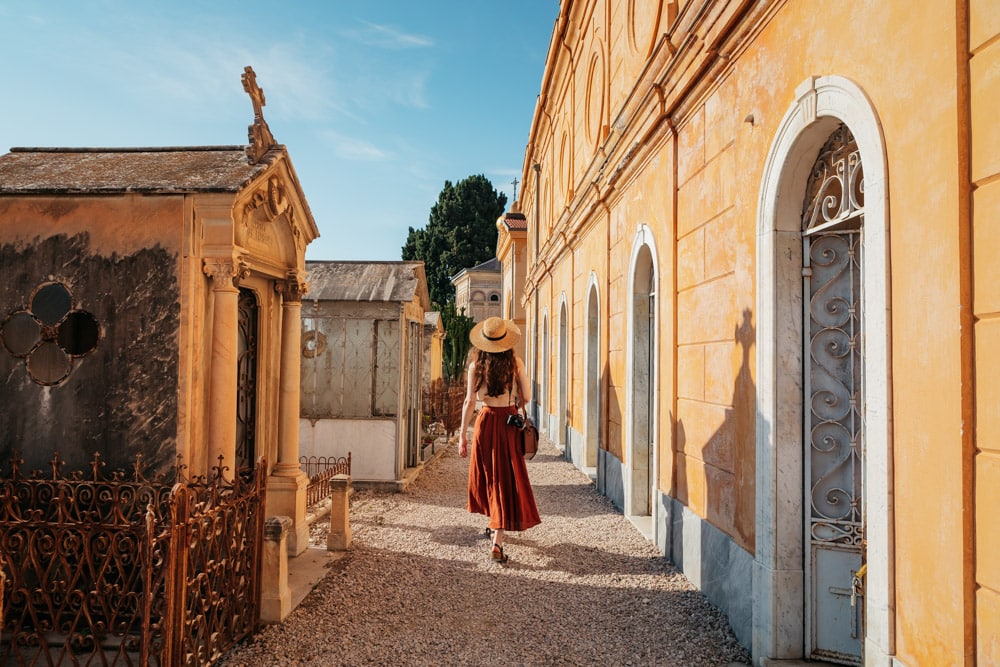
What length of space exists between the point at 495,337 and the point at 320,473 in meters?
2.94

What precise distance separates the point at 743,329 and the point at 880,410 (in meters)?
1.48

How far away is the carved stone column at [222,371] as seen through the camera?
4.29m

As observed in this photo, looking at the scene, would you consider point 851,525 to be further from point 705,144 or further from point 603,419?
point 603,419

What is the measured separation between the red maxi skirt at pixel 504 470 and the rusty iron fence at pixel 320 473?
1777 millimetres

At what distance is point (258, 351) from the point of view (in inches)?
222

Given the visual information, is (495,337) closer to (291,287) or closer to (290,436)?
(291,287)

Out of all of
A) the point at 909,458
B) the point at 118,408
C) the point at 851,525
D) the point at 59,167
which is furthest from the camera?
the point at 59,167

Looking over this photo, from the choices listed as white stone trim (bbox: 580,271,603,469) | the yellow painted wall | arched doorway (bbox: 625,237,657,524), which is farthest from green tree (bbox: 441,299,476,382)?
the yellow painted wall

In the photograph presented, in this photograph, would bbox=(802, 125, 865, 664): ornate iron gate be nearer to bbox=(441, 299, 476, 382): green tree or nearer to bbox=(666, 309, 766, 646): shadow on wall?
bbox=(666, 309, 766, 646): shadow on wall

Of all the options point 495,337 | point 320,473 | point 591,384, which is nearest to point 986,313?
point 495,337

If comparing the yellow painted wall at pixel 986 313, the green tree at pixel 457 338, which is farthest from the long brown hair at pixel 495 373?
the green tree at pixel 457 338

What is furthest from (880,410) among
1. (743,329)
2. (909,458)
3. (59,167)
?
(59,167)

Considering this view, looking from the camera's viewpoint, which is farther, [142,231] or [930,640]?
[142,231]

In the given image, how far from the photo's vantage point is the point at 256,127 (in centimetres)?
469
